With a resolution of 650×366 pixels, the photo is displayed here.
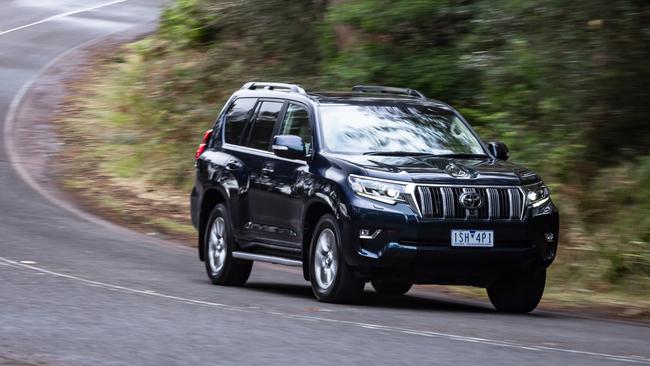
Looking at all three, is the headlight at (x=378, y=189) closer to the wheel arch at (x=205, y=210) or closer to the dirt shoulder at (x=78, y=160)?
the wheel arch at (x=205, y=210)

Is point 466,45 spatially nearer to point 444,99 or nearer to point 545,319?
point 444,99

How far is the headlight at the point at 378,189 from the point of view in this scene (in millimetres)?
10672

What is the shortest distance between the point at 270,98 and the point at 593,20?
12.6 feet

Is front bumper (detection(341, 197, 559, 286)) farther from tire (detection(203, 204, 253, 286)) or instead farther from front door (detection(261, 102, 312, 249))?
tire (detection(203, 204, 253, 286))

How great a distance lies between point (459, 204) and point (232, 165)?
3171 mm

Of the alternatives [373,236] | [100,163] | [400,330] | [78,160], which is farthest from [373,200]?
[78,160]

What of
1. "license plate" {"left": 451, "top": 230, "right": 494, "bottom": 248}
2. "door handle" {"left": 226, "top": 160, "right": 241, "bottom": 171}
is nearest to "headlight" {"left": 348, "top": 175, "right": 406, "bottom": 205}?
"license plate" {"left": 451, "top": 230, "right": 494, "bottom": 248}

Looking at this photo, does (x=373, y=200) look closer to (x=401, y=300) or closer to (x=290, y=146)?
(x=290, y=146)

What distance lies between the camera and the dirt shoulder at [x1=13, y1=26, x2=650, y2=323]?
43.0ft

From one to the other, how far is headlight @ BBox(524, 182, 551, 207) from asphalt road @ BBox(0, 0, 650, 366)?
0.96 m

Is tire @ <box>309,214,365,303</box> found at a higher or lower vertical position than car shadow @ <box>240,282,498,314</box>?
higher

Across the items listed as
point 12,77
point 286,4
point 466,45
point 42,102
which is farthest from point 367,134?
point 12,77

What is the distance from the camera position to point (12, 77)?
3338 cm

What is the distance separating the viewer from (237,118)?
44.5 feet
